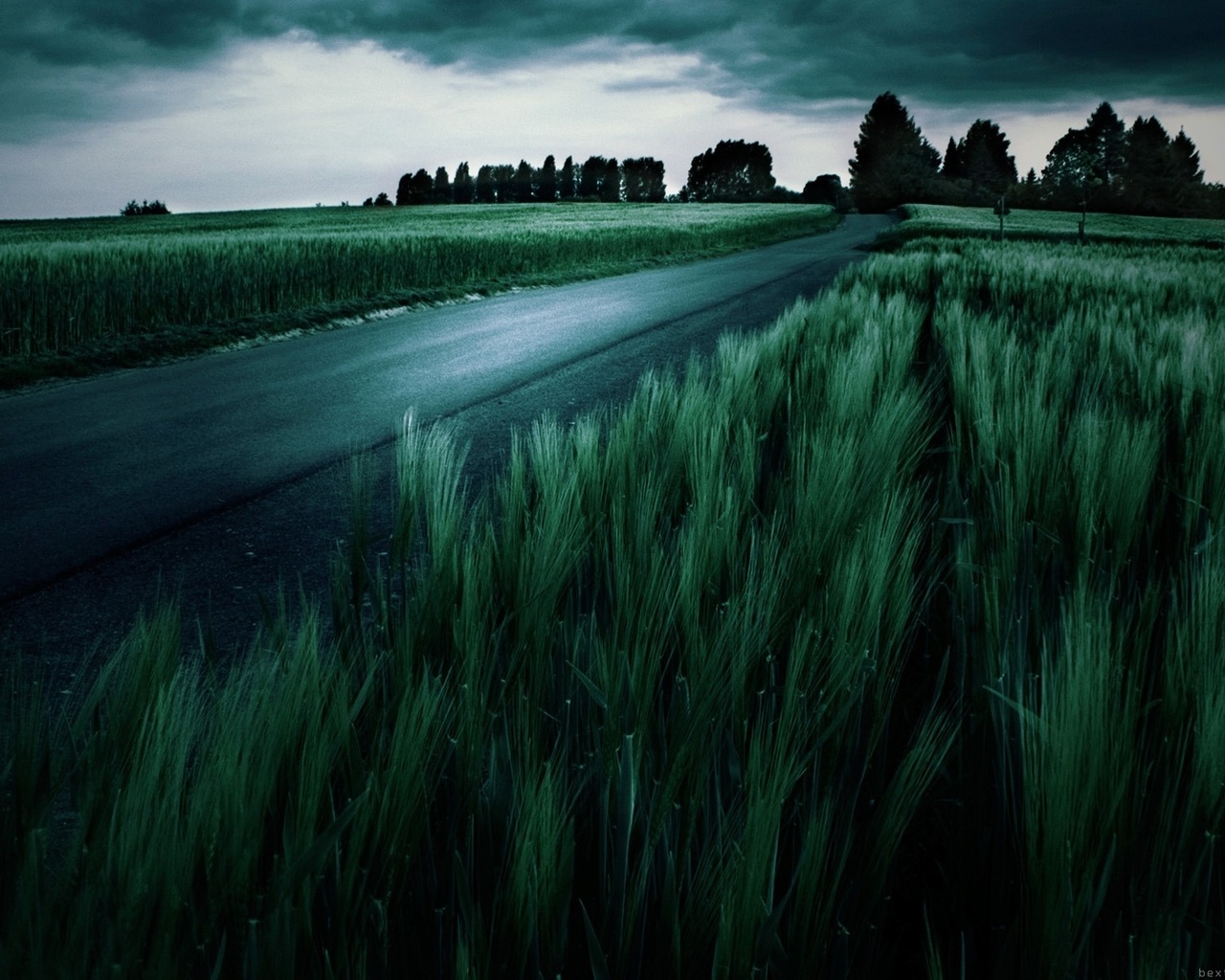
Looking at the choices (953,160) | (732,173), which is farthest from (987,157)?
(732,173)

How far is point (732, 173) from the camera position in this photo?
13075 cm

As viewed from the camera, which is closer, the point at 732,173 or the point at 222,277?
the point at 222,277

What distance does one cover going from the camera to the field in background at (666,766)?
0.64 meters

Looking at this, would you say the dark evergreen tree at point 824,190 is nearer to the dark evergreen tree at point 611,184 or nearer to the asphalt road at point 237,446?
the dark evergreen tree at point 611,184

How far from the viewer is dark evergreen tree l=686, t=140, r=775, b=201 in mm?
122562

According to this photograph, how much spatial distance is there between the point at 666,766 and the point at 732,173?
139 meters

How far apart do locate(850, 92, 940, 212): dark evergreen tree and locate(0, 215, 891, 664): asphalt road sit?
97.6 meters

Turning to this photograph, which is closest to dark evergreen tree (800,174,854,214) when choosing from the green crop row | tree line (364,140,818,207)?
tree line (364,140,818,207)

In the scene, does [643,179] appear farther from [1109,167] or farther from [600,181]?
[1109,167]

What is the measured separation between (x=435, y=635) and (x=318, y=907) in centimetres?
41

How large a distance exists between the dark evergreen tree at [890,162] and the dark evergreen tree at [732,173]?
43.0ft

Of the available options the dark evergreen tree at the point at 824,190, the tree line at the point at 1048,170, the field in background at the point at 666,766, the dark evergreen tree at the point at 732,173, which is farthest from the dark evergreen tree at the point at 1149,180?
the field in background at the point at 666,766

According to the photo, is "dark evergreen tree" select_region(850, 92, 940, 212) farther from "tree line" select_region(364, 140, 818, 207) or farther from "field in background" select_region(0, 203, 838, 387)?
"field in background" select_region(0, 203, 838, 387)

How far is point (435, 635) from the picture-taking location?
3.51 feet
